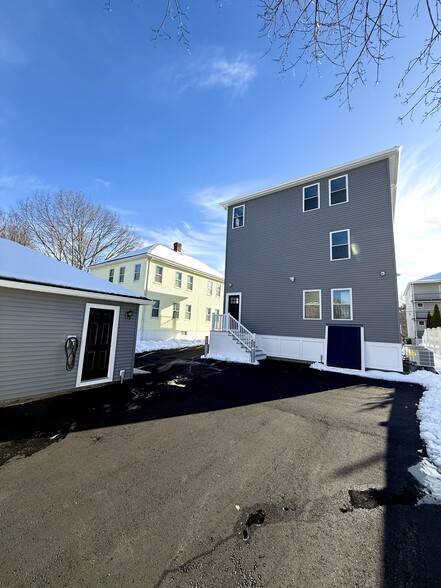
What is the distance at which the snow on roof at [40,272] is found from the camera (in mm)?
5492

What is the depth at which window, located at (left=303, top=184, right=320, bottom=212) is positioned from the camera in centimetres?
1241

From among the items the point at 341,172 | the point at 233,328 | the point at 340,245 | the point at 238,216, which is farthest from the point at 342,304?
the point at 238,216

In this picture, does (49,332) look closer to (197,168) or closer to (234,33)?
(234,33)

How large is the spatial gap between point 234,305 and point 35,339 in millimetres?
9943

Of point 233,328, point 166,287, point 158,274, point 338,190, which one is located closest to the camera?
point 338,190

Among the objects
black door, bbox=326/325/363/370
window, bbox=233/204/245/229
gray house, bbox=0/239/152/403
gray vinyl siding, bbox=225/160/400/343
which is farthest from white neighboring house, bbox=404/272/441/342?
gray house, bbox=0/239/152/403

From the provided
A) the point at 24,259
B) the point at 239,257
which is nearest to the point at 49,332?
the point at 24,259

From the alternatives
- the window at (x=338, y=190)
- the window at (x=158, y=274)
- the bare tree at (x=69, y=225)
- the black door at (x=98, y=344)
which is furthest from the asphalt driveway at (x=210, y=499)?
the bare tree at (x=69, y=225)

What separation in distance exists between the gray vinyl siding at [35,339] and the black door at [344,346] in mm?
9519

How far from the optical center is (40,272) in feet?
19.8

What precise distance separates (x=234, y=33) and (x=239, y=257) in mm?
11107

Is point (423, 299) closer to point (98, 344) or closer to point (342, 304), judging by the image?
point (342, 304)

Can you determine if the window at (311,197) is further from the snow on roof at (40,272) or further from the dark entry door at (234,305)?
the snow on roof at (40,272)

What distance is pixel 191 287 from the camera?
21.7 meters
